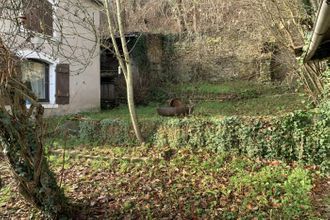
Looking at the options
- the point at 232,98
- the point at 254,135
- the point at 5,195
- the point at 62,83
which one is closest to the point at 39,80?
the point at 62,83

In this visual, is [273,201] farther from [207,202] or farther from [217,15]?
[217,15]

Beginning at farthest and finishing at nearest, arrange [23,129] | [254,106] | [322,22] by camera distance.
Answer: [254,106] < [23,129] < [322,22]

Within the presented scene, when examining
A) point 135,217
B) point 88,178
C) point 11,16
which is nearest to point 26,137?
point 11,16

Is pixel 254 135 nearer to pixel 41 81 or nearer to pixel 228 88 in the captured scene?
pixel 41 81

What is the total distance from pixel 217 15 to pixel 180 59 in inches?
115

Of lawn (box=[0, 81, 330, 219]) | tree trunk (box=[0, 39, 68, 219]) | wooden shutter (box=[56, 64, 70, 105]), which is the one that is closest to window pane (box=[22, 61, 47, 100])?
wooden shutter (box=[56, 64, 70, 105])

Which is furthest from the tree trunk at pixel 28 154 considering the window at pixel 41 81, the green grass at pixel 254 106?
the window at pixel 41 81

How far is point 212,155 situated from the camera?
27.1ft

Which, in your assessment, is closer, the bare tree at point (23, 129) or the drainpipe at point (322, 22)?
the drainpipe at point (322, 22)

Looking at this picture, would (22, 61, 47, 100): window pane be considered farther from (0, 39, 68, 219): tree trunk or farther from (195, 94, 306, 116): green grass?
(0, 39, 68, 219): tree trunk

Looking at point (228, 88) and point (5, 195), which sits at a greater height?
point (228, 88)

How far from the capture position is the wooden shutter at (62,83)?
1347 centimetres

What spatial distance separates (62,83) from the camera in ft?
44.9

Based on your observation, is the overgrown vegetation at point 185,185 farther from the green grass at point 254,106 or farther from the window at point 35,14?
the green grass at point 254,106
